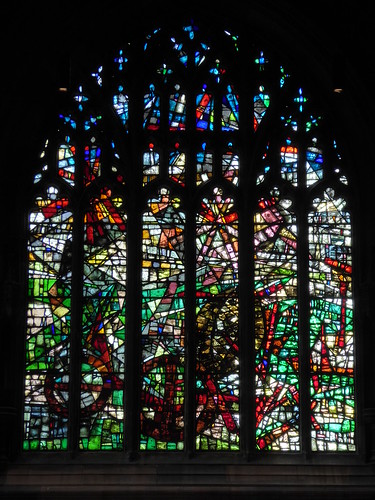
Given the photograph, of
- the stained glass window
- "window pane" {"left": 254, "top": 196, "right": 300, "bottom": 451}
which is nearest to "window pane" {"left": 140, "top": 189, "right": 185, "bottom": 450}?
the stained glass window

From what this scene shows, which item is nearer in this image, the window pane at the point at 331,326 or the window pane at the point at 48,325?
the window pane at the point at 48,325

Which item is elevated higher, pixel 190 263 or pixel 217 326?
pixel 190 263

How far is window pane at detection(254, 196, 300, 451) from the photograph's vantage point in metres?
15.4

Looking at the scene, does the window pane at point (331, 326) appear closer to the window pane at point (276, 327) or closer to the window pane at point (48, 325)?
the window pane at point (276, 327)

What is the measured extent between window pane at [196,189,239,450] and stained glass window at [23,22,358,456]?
0.02 m

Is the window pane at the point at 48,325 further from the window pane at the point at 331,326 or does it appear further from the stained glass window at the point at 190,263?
the window pane at the point at 331,326

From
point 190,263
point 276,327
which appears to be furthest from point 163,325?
point 276,327

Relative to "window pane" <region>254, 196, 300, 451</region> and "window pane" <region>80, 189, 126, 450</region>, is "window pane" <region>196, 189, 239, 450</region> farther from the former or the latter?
"window pane" <region>80, 189, 126, 450</region>

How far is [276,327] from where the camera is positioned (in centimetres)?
1570

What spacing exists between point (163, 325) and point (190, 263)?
2.67 ft

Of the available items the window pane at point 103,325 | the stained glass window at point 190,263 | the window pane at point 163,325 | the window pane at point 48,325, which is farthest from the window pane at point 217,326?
the window pane at point 48,325

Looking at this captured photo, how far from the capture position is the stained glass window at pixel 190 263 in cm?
1541

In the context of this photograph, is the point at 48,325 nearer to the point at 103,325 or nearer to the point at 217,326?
the point at 103,325

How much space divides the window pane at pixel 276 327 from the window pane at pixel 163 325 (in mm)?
914
